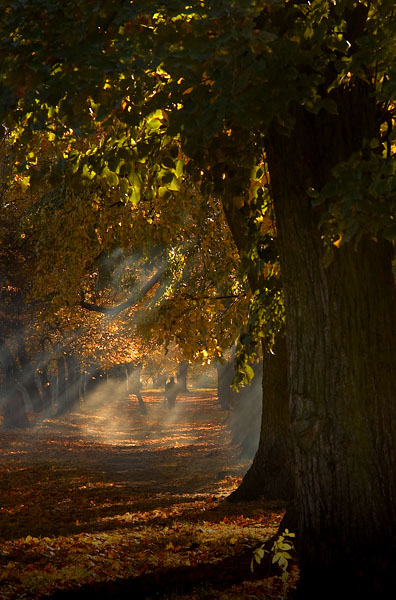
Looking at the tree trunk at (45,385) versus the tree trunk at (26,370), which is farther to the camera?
the tree trunk at (45,385)

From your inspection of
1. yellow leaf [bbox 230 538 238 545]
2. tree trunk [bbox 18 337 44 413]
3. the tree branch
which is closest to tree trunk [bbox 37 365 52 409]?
tree trunk [bbox 18 337 44 413]

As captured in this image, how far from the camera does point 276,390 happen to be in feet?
37.6

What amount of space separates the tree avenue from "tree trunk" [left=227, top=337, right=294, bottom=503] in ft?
18.3

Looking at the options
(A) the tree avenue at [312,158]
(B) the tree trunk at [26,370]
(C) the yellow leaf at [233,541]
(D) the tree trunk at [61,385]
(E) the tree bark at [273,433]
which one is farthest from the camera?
(D) the tree trunk at [61,385]

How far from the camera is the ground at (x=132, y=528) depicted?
244 inches

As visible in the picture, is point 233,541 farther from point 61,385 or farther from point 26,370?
point 61,385

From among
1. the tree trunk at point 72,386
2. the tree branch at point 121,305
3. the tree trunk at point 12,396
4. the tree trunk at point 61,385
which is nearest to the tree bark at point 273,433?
the tree branch at point 121,305

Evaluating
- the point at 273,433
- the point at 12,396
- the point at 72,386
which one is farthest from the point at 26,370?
the point at 273,433

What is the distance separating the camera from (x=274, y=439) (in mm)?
11523

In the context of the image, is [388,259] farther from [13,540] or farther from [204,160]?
[13,540]

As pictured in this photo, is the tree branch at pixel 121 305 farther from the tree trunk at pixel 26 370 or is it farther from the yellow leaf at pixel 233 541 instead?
the tree trunk at pixel 26 370

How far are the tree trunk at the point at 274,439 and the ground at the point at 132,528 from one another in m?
0.42

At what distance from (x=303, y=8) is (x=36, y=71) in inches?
87.7

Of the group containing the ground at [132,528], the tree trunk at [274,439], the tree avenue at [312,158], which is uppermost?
the tree avenue at [312,158]
